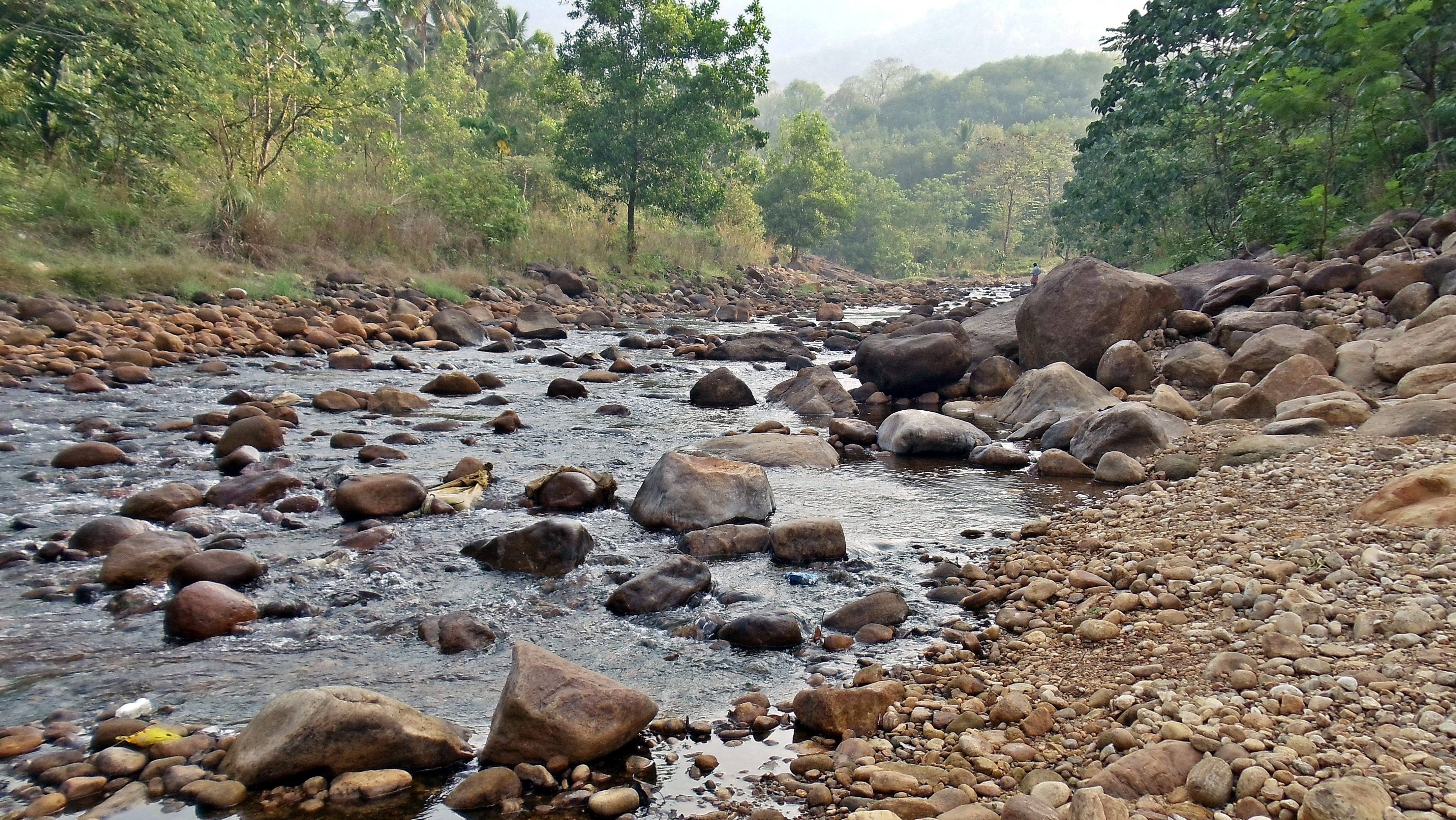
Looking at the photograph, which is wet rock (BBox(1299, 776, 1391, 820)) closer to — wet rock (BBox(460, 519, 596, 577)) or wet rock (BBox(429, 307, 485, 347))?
wet rock (BBox(460, 519, 596, 577))

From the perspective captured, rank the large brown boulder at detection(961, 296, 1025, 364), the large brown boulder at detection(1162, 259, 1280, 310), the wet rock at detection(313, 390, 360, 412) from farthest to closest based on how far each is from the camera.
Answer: the large brown boulder at detection(961, 296, 1025, 364), the large brown boulder at detection(1162, 259, 1280, 310), the wet rock at detection(313, 390, 360, 412)

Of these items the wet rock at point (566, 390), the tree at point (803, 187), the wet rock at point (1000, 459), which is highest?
the tree at point (803, 187)

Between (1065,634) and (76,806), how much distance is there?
3025mm

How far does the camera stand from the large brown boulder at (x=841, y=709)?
2559 millimetres

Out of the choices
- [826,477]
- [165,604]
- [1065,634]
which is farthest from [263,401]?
[1065,634]

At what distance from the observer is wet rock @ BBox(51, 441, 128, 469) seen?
5156 mm

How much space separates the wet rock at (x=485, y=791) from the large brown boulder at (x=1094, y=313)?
→ 23.6ft

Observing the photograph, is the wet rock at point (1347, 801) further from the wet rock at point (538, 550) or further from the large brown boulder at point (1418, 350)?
the large brown boulder at point (1418, 350)

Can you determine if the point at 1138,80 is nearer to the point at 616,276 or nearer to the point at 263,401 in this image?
the point at 616,276

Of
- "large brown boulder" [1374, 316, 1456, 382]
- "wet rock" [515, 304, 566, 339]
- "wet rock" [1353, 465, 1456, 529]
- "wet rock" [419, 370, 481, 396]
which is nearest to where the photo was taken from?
"wet rock" [1353, 465, 1456, 529]

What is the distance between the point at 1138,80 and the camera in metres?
17.7

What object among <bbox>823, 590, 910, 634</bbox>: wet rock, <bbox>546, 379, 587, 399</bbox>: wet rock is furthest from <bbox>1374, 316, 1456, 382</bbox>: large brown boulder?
<bbox>546, 379, 587, 399</bbox>: wet rock

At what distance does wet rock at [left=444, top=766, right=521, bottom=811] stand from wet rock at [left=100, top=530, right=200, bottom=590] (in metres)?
2.10

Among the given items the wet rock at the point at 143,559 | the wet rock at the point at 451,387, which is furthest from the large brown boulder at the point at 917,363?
the wet rock at the point at 143,559
